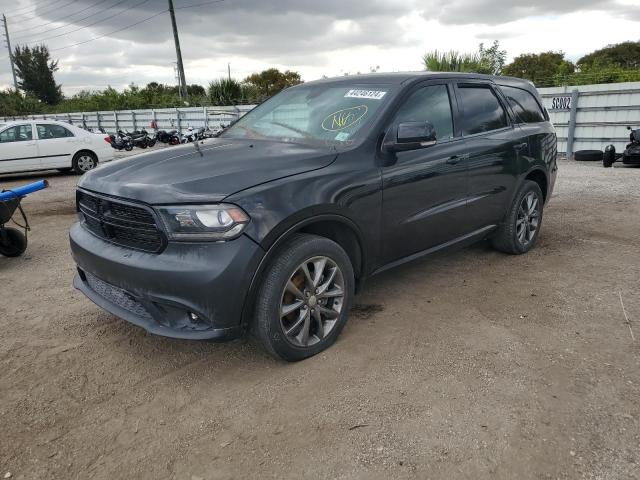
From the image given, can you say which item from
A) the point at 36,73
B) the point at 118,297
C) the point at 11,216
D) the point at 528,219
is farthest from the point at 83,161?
the point at 36,73

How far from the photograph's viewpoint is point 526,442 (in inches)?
90.6

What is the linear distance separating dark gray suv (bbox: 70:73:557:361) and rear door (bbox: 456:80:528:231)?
2cm

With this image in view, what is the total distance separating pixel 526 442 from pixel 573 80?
17464 millimetres

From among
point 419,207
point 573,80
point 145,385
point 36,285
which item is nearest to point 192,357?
point 145,385

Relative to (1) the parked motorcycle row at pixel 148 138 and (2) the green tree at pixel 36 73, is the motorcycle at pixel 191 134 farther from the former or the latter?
(2) the green tree at pixel 36 73

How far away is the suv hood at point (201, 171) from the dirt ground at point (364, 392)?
111 cm

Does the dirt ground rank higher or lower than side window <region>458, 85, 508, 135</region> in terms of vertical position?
lower

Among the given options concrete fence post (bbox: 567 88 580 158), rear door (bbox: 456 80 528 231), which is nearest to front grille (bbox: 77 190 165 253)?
rear door (bbox: 456 80 528 231)

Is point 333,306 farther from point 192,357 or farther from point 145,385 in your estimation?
point 145,385

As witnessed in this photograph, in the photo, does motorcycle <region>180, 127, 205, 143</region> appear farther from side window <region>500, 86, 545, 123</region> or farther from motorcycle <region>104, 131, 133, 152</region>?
side window <region>500, 86, 545, 123</region>

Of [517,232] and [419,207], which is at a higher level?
[419,207]

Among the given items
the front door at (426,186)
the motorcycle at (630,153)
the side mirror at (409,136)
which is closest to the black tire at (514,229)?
the front door at (426,186)

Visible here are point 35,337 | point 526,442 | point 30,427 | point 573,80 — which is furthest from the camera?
point 573,80

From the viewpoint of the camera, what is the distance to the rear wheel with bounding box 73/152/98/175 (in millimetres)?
12349
